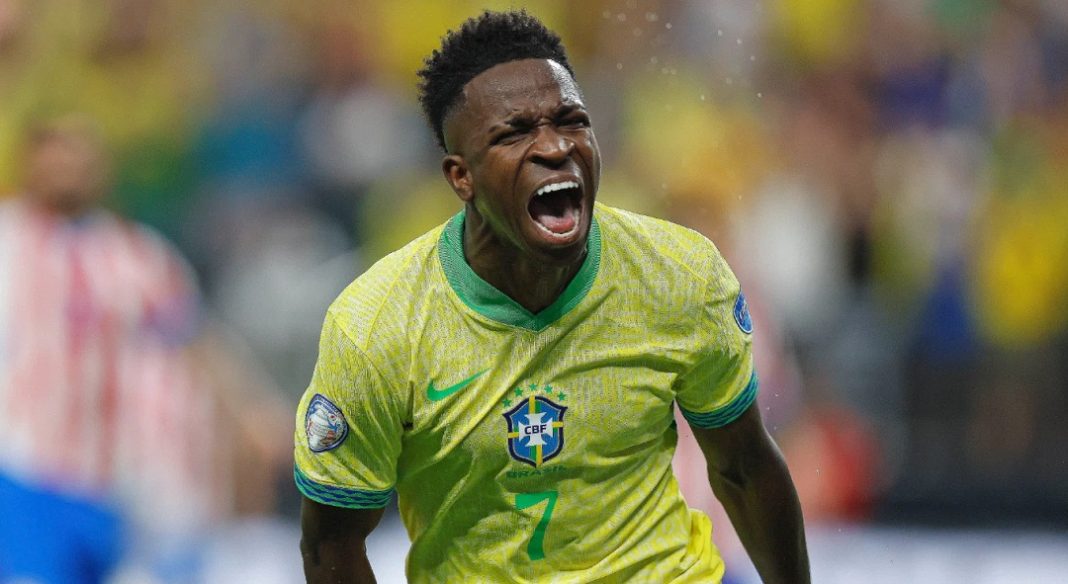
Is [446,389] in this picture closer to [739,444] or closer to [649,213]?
[739,444]

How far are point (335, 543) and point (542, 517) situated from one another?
1.31 feet

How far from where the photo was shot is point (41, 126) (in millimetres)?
6227

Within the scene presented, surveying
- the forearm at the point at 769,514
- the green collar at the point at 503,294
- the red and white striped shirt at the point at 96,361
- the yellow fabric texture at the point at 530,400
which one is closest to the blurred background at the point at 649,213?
the red and white striped shirt at the point at 96,361

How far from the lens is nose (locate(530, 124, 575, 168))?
2.97m

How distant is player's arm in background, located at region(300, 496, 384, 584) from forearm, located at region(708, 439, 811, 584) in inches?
29.6

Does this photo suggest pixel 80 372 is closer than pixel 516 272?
No

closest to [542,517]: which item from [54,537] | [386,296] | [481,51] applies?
[386,296]

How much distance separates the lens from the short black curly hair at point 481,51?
3080mm

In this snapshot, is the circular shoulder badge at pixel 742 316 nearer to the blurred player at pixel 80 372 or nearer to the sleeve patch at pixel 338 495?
the sleeve patch at pixel 338 495

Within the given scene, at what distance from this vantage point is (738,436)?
3.40 meters

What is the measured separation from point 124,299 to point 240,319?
3.44 feet

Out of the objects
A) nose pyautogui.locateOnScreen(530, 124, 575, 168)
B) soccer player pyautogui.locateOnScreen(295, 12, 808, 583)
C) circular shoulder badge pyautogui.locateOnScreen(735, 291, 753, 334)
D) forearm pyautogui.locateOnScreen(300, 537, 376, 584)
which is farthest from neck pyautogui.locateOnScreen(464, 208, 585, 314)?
forearm pyautogui.locateOnScreen(300, 537, 376, 584)

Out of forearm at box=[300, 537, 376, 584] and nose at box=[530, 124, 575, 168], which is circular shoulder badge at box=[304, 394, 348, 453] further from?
nose at box=[530, 124, 575, 168]

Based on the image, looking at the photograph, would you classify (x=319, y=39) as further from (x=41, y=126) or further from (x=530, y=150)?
(x=530, y=150)
